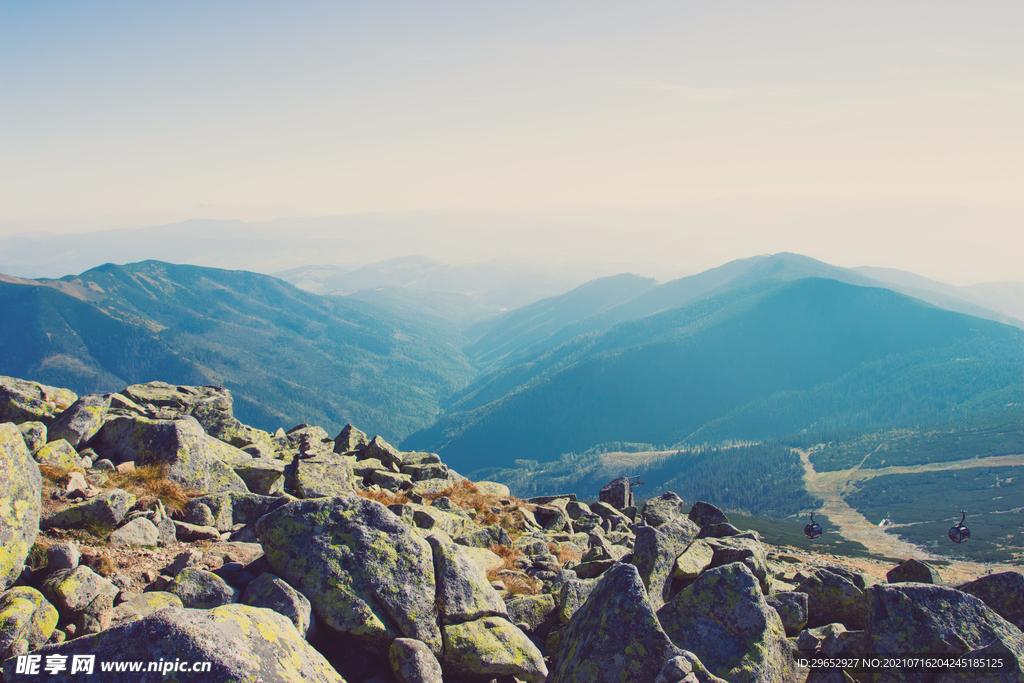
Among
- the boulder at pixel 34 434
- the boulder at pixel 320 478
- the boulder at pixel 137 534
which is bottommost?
the boulder at pixel 320 478

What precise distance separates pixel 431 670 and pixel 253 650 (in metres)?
4.93

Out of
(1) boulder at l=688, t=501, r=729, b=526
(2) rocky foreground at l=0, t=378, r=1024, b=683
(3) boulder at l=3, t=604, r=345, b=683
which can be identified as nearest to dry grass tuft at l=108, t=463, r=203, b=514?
(2) rocky foreground at l=0, t=378, r=1024, b=683

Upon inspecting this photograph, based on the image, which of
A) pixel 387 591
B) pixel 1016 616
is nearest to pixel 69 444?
pixel 387 591

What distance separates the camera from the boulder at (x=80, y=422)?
65.6 ft

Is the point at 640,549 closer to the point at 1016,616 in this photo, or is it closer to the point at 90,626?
the point at 1016,616

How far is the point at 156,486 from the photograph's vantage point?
57.2 ft

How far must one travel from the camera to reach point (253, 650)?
824 centimetres

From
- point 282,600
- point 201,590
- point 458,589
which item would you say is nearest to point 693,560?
point 458,589

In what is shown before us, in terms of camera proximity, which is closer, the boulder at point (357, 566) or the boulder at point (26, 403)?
the boulder at point (357, 566)

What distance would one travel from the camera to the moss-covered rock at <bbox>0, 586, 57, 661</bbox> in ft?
31.1

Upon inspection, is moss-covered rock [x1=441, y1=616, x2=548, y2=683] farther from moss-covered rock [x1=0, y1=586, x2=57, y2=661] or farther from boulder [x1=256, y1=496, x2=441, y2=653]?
moss-covered rock [x1=0, y1=586, x2=57, y2=661]

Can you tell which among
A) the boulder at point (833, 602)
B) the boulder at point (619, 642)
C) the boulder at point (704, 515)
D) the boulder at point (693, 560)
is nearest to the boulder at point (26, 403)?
the boulder at point (619, 642)

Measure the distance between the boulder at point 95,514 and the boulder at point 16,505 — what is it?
1.08 metres

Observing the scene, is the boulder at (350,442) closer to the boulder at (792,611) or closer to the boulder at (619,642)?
the boulder at (619,642)
